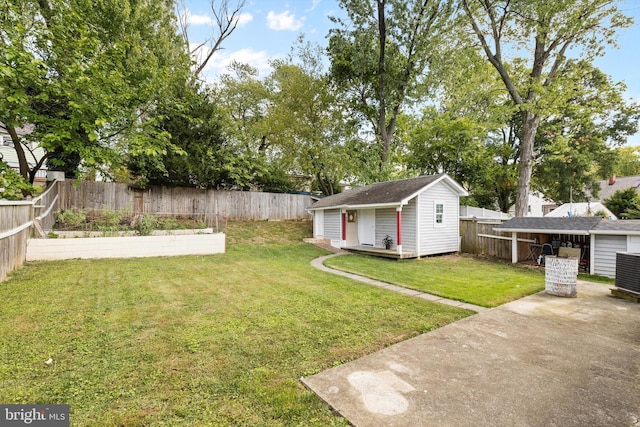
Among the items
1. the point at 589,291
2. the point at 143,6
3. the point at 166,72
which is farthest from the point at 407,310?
the point at 143,6

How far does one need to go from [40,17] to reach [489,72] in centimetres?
2378

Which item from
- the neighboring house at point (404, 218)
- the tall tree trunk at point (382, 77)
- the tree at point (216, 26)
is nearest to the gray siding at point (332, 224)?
the neighboring house at point (404, 218)

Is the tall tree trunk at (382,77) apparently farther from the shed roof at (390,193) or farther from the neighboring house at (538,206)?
the neighboring house at (538,206)

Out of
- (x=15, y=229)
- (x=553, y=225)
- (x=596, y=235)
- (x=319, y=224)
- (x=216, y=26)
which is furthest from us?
(x=216, y=26)

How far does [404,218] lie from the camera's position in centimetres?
1217

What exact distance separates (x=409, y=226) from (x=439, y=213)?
161 centimetres

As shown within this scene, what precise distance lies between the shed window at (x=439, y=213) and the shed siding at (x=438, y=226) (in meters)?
0.13

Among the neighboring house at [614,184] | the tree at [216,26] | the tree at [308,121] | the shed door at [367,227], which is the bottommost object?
the shed door at [367,227]

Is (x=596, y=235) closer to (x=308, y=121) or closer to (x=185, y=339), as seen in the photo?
(x=185, y=339)

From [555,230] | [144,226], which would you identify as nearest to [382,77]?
[555,230]

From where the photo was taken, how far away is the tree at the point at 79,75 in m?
7.74

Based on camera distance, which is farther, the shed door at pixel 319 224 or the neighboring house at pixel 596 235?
the shed door at pixel 319 224

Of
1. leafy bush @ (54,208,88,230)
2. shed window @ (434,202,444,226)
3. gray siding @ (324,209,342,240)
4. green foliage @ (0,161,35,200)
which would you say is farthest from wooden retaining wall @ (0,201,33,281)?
shed window @ (434,202,444,226)

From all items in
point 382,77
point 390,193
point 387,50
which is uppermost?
point 387,50
